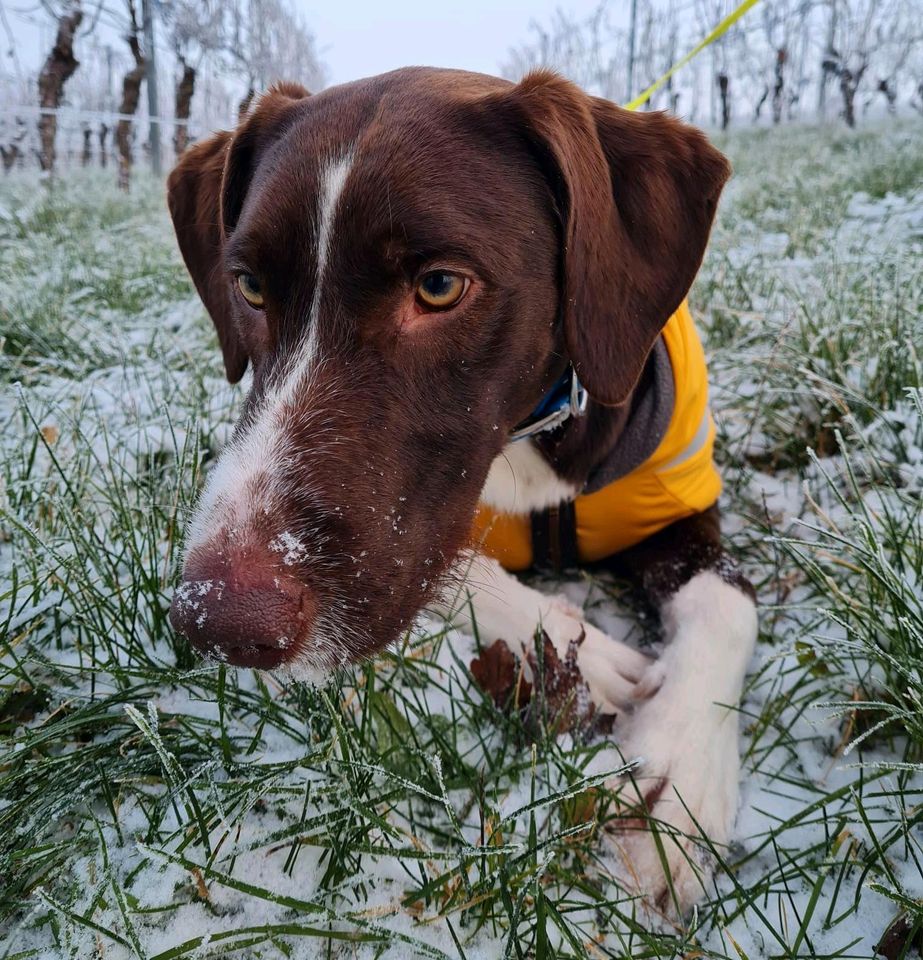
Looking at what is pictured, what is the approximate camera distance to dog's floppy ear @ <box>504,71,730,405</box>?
1.71 meters

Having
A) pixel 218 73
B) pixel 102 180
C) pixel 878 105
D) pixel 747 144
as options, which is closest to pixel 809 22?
pixel 878 105

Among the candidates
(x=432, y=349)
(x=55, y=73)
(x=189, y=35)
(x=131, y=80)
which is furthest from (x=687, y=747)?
(x=189, y=35)

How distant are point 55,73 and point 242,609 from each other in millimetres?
21114

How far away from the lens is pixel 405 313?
1.55 meters

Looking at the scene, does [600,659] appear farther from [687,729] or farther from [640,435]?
[640,435]

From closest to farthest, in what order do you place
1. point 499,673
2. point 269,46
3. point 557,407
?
point 499,673 < point 557,407 < point 269,46

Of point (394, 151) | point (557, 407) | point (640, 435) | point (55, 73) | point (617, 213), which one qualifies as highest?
point (55, 73)

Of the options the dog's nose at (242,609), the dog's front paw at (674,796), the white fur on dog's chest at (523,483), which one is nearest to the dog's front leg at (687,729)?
the dog's front paw at (674,796)

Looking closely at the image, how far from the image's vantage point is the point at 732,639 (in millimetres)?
1967

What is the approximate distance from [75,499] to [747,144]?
906 inches

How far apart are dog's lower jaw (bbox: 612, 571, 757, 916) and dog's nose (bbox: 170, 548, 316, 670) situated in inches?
30.6

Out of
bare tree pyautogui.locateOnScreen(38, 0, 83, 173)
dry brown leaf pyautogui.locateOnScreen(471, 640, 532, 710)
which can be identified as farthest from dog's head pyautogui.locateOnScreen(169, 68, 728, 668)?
bare tree pyautogui.locateOnScreen(38, 0, 83, 173)

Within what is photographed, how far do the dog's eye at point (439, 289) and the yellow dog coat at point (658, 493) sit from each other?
823 mm

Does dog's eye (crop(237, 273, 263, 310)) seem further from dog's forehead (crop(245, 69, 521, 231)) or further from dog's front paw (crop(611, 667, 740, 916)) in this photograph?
dog's front paw (crop(611, 667, 740, 916))
